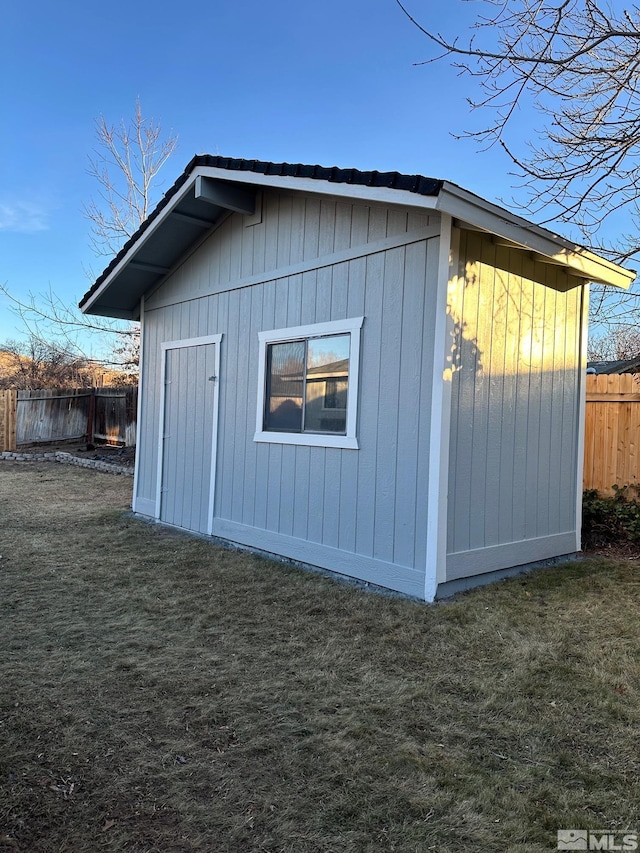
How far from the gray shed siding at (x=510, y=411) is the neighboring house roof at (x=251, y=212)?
34cm

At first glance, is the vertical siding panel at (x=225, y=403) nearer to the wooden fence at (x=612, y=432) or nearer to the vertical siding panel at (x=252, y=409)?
the vertical siding panel at (x=252, y=409)

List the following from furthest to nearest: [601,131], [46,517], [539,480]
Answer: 1. [46,517]
2. [539,480]
3. [601,131]

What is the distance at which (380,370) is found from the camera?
5.06m

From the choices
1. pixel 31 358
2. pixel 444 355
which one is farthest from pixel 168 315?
pixel 31 358

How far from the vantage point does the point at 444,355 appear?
4.55 m

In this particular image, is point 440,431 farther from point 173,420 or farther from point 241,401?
point 173,420

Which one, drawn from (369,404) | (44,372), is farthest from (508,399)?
(44,372)

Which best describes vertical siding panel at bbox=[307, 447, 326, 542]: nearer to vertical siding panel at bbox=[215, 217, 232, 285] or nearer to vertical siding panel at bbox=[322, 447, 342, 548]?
vertical siding panel at bbox=[322, 447, 342, 548]

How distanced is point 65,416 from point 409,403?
562 inches

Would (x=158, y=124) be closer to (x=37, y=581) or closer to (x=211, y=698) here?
(x=37, y=581)

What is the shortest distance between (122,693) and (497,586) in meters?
3.21

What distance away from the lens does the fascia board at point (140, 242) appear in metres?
6.34

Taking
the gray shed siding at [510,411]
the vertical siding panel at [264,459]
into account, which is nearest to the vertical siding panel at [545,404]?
the gray shed siding at [510,411]

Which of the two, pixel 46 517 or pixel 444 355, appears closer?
pixel 444 355
